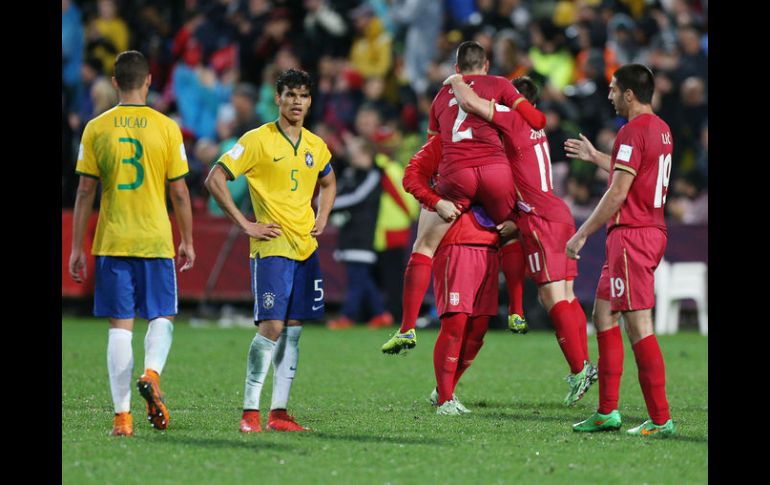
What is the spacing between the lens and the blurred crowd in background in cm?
1764

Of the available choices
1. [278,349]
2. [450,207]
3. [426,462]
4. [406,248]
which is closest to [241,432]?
[278,349]

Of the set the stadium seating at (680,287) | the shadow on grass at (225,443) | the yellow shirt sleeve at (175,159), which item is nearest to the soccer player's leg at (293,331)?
the shadow on grass at (225,443)

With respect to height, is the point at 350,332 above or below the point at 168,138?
below

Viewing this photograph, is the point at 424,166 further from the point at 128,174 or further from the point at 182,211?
the point at 128,174

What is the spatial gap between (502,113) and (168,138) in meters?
2.59

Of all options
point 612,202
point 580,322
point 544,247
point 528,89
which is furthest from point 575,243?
point 528,89

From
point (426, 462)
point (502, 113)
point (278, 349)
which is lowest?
point (426, 462)

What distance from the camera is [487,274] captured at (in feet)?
32.0

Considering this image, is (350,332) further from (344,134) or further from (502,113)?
(502,113)

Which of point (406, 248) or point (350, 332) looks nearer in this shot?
point (350, 332)

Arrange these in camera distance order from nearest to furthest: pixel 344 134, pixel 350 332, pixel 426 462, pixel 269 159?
pixel 426 462 → pixel 269 159 → pixel 350 332 → pixel 344 134

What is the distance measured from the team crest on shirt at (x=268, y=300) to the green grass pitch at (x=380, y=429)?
804 mm

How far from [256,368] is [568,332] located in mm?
2735

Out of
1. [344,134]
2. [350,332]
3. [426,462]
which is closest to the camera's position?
[426,462]
